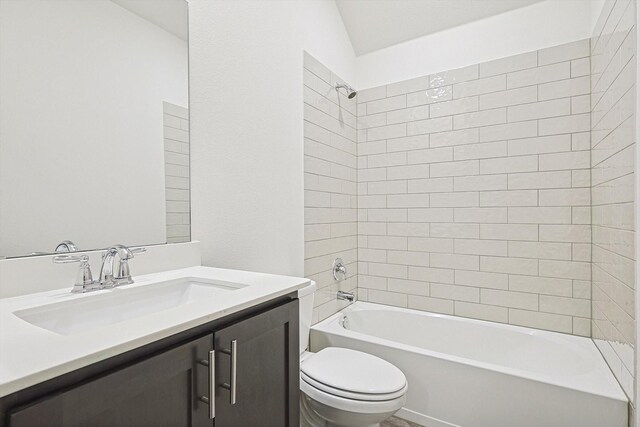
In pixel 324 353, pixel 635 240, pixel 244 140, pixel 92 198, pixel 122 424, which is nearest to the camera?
pixel 122 424

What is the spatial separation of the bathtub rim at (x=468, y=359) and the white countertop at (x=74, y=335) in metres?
1.17

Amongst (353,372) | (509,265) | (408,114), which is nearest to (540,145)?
(509,265)

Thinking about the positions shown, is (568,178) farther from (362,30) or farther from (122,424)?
(122,424)

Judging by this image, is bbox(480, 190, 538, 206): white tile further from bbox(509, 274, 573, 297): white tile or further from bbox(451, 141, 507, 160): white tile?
bbox(509, 274, 573, 297): white tile

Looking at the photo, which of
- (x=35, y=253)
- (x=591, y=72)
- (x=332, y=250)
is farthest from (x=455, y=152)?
(x=35, y=253)

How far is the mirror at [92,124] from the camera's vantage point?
3.16 ft

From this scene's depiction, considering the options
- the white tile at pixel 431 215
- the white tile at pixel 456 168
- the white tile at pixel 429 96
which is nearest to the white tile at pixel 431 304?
the white tile at pixel 431 215

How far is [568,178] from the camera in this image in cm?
205

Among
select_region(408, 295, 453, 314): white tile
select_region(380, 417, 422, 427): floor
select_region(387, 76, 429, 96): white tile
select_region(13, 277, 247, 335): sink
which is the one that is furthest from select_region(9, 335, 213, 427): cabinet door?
select_region(387, 76, 429, 96): white tile

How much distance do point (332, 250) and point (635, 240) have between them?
5.14ft

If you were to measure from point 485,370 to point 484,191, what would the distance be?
3.77 feet

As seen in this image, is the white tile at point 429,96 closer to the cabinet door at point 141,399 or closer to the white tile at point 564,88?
the white tile at point 564,88

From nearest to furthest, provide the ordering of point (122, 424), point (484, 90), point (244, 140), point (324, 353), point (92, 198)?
point (122, 424) → point (92, 198) → point (244, 140) → point (324, 353) → point (484, 90)

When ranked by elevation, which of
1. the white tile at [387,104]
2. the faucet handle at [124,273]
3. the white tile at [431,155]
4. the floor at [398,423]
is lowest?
the floor at [398,423]
